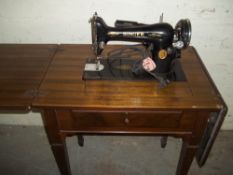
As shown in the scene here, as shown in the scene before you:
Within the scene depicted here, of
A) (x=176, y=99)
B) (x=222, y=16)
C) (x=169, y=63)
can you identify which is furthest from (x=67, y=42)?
(x=222, y=16)

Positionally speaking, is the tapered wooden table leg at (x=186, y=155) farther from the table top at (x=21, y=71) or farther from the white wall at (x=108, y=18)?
the table top at (x=21, y=71)

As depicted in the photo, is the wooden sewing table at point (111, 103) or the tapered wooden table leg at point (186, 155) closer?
the wooden sewing table at point (111, 103)

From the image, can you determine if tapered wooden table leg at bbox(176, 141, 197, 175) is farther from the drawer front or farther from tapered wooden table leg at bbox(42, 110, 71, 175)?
tapered wooden table leg at bbox(42, 110, 71, 175)

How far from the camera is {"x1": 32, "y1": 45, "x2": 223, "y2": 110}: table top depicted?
0.96 meters

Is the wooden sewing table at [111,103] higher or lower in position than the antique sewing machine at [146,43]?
lower

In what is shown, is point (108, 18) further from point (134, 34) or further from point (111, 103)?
point (111, 103)

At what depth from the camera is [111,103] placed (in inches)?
37.8

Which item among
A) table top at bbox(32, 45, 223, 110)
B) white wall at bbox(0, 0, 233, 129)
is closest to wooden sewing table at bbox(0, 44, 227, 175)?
table top at bbox(32, 45, 223, 110)

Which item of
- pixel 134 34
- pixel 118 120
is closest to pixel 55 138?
pixel 118 120

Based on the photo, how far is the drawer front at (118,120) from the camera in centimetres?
100

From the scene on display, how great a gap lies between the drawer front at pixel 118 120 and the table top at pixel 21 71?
17 cm

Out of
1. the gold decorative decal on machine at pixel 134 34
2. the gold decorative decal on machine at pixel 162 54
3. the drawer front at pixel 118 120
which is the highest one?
the gold decorative decal on machine at pixel 134 34

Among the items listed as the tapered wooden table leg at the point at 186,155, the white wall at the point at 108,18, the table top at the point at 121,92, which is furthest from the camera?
the white wall at the point at 108,18

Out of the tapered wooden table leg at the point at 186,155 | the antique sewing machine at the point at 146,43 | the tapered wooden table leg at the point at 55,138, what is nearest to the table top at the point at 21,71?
the tapered wooden table leg at the point at 55,138
